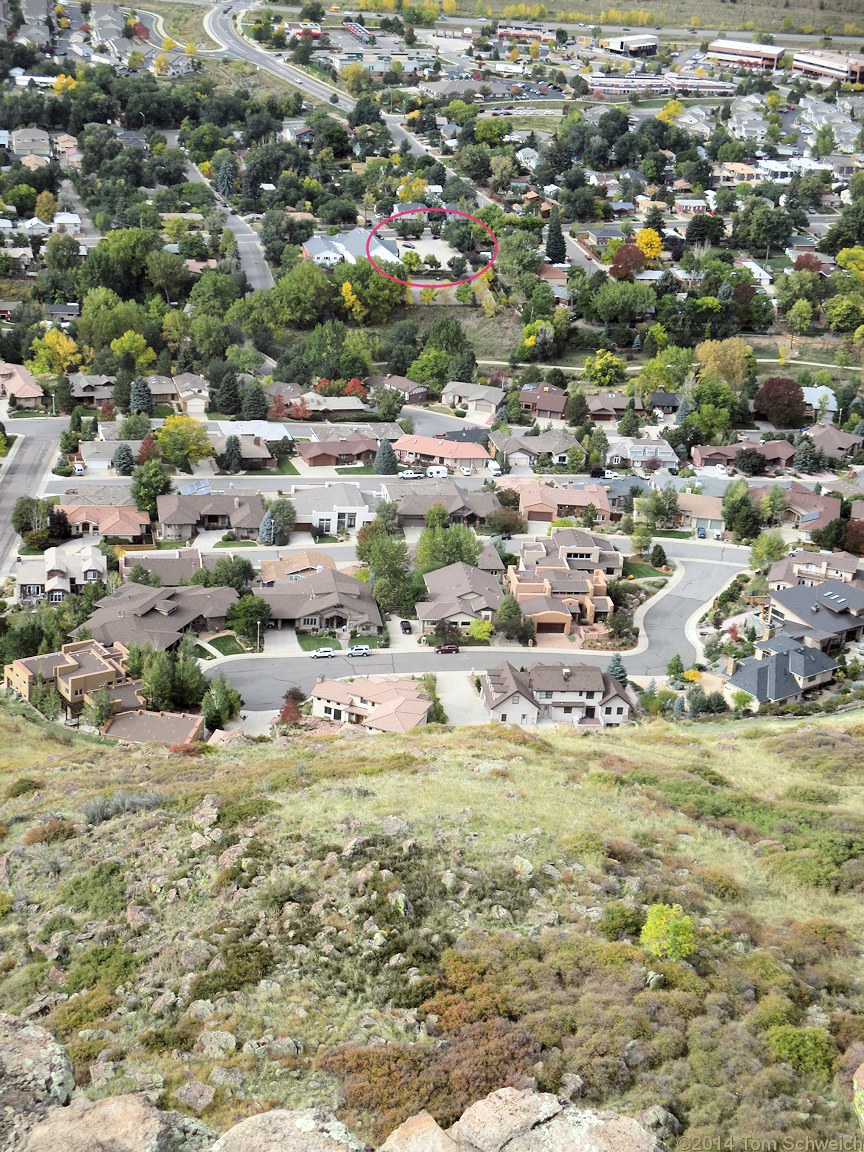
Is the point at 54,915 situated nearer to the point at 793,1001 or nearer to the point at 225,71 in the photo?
the point at 793,1001

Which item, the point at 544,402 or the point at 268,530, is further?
the point at 544,402

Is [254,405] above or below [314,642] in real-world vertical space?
above

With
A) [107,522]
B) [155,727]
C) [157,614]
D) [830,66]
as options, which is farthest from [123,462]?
[830,66]

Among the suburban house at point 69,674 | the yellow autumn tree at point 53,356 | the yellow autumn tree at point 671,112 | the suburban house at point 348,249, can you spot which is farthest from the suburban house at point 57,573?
the yellow autumn tree at point 671,112

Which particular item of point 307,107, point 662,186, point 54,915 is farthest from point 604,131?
point 54,915

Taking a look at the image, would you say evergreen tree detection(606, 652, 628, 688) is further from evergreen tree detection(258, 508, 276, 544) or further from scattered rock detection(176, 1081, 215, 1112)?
A: scattered rock detection(176, 1081, 215, 1112)

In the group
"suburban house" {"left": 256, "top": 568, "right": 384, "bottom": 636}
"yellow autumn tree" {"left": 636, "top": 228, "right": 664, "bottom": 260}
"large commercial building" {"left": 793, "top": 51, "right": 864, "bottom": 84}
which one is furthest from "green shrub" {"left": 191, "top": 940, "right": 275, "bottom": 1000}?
"large commercial building" {"left": 793, "top": 51, "right": 864, "bottom": 84}

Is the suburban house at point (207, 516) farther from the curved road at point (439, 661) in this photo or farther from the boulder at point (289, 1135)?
the boulder at point (289, 1135)

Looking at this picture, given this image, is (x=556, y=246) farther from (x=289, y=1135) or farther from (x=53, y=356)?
(x=289, y=1135)
